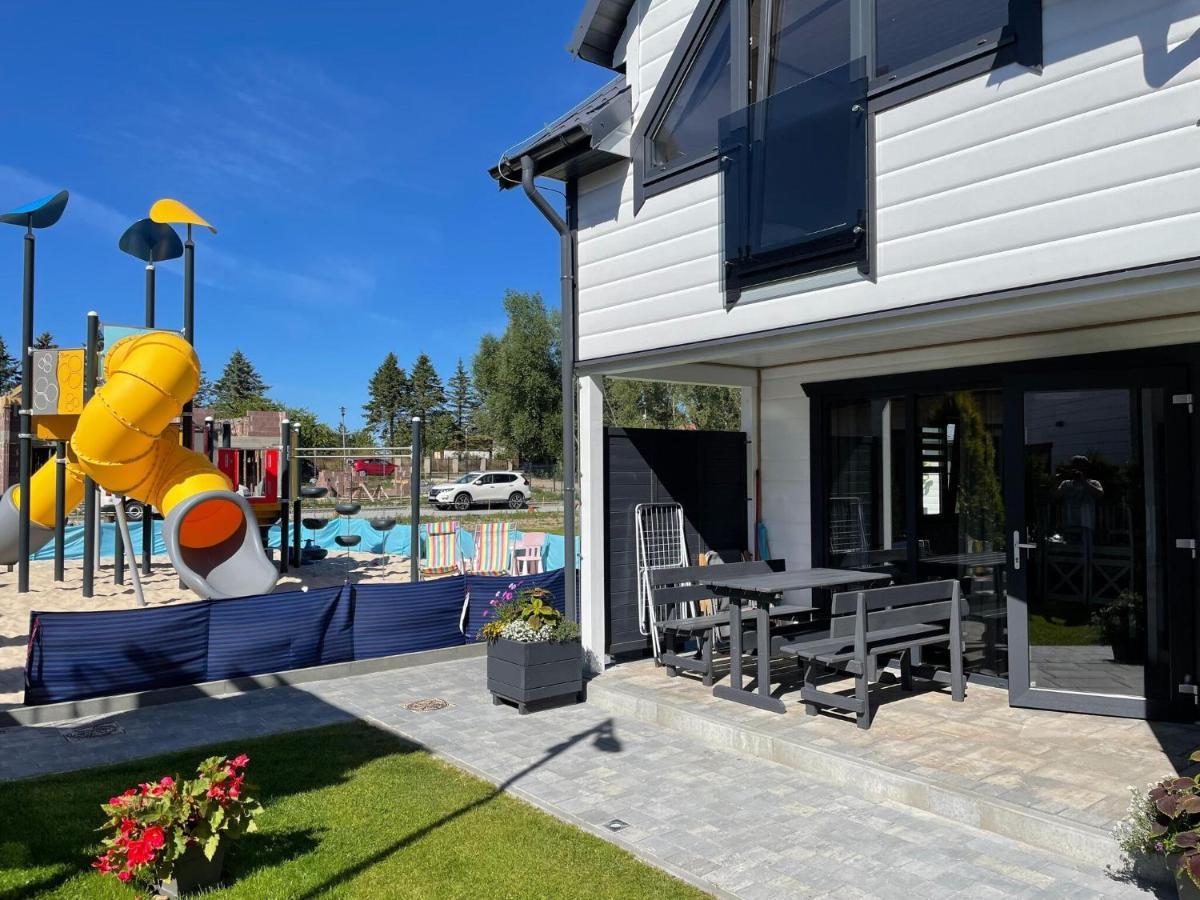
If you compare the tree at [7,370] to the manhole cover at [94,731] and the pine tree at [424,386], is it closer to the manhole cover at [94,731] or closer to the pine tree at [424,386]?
the pine tree at [424,386]

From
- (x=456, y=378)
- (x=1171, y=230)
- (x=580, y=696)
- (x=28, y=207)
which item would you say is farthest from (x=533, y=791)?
(x=456, y=378)

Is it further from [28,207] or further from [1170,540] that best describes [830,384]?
[28,207]

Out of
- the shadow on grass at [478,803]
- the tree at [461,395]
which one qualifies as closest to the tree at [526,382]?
the shadow on grass at [478,803]

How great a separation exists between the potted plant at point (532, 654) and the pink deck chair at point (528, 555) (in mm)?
6477

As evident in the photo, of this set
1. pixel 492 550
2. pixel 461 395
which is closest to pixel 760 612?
pixel 492 550

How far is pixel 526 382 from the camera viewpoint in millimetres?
45062

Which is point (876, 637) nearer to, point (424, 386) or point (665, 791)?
point (665, 791)

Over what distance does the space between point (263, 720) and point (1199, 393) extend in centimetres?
727

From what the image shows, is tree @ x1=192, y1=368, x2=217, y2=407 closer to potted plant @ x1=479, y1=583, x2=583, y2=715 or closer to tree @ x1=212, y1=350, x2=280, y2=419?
tree @ x1=212, y1=350, x2=280, y2=419

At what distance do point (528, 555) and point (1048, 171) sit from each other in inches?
455

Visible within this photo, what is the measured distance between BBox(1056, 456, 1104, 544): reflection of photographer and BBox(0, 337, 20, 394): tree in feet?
285

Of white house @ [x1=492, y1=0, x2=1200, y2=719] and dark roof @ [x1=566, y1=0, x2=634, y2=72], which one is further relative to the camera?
dark roof @ [x1=566, y1=0, x2=634, y2=72]

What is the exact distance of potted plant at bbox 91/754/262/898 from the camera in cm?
357

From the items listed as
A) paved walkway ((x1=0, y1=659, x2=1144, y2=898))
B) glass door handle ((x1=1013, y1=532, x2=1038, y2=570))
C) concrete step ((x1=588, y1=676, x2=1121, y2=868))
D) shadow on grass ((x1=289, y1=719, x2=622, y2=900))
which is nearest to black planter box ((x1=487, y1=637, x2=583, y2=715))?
paved walkway ((x1=0, y1=659, x2=1144, y2=898))
